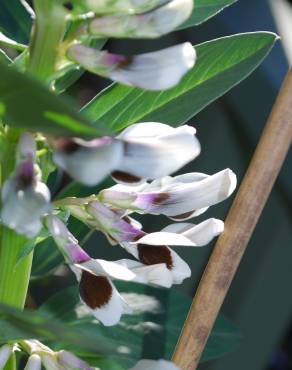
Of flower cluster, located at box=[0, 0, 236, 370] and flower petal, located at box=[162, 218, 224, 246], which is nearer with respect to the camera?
flower cluster, located at box=[0, 0, 236, 370]

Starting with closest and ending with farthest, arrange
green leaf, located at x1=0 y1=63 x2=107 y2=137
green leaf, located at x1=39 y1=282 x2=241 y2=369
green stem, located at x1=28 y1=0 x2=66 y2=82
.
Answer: green leaf, located at x1=0 y1=63 x2=107 y2=137 → green stem, located at x1=28 y1=0 x2=66 y2=82 → green leaf, located at x1=39 y1=282 x2=241 y2=369

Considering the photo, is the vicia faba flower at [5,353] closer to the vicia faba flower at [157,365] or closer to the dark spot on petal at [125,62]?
the vicia faba flower at [157,365]

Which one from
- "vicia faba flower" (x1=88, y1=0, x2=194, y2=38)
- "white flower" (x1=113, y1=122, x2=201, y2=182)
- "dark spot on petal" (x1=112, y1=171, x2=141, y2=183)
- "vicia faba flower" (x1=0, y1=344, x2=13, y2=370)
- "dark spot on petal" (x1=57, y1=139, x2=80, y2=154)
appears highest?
"vicia faba flower" (x1=88, y1=0, x2=194, y2=38)

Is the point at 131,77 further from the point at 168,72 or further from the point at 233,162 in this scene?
the point at 233,162

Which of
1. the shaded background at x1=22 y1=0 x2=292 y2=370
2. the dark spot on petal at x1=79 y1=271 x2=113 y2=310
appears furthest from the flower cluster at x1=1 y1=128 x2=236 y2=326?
the shaded background at x1=22 y1=0 x2=292 y2=370

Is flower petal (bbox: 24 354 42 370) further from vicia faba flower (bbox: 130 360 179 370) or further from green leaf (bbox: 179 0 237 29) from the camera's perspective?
green leaf (bbox: 179 0 237 29)

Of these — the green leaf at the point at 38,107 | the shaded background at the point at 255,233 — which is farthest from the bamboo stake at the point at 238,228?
the shaded background at the point at 255,233

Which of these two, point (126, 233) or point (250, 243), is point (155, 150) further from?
point (250, 243)

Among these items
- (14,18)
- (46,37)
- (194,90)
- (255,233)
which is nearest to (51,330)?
(46,37)
